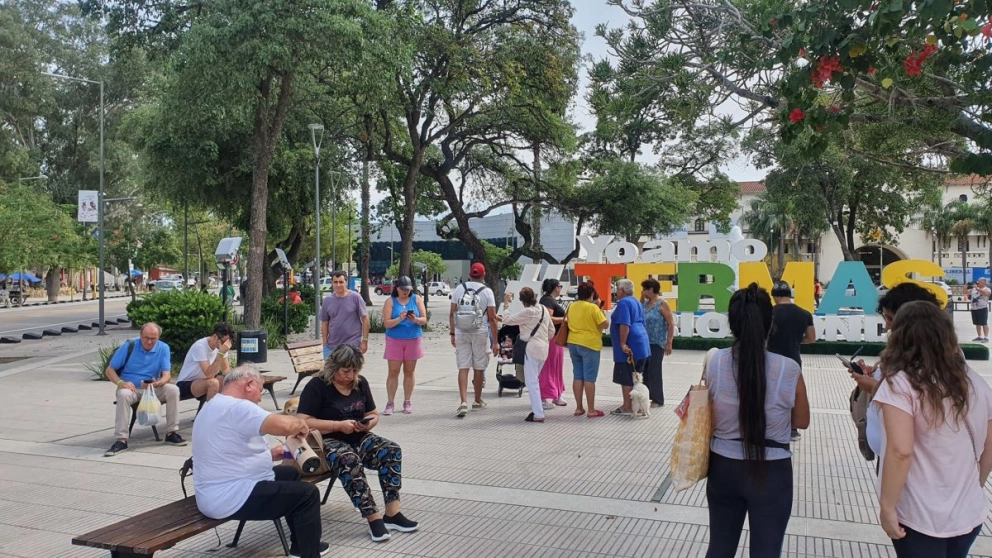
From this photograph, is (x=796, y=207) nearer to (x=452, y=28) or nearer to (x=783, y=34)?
(x=452, y=28)

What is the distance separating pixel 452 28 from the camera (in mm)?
22359

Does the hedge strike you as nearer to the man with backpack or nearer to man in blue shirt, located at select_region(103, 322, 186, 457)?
the man with backpack

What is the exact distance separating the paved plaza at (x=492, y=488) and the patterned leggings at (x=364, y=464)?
281 mm

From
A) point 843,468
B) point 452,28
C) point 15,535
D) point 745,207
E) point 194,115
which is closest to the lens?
point 15,535

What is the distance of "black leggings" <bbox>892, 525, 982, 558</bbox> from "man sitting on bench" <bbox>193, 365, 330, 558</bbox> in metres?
3.06

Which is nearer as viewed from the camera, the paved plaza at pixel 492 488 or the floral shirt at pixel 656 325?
the paved plaza at pixel 492 488

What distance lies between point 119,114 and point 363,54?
34.0 meters

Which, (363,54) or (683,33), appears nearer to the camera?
(683,33)

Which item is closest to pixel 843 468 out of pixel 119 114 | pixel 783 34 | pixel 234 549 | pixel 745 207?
pixel 783 34

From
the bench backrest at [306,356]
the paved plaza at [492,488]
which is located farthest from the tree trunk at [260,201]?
the bench backrest at [306,356]

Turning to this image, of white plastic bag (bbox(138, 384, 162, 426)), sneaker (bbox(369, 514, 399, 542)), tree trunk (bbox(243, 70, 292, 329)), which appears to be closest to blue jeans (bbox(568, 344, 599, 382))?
sneaker (bbox(369, 514, 399, 542))

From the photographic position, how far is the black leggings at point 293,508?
173 inches

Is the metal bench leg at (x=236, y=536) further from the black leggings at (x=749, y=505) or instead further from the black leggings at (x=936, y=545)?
the black leggings at (x=936, y=545)

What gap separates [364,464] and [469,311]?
3892mm
